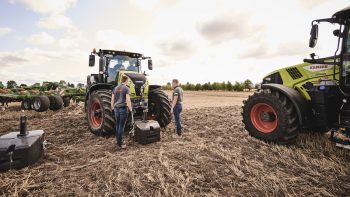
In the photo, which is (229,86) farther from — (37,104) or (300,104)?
(300,104)

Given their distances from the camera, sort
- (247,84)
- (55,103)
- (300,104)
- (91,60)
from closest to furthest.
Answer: (300,104)
(91,60)
(55,103)
(247,84)

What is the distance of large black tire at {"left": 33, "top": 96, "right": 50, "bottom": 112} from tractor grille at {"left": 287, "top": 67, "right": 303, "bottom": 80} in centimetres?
→ 1155

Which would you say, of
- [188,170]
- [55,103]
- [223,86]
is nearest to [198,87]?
[223,86]

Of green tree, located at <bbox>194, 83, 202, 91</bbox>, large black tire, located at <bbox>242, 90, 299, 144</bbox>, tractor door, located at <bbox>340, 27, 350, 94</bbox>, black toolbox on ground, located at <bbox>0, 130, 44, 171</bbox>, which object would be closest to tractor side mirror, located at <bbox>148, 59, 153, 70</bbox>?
large black tire, located at <bbox>242, 90, 299, 144</bbox>

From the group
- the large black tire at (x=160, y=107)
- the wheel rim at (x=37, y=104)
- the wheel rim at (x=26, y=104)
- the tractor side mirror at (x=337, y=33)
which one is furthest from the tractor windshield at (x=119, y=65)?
the wheel rim at (x=26, y=104)

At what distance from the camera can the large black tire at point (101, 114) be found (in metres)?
6.35

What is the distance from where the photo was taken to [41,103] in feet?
40.0

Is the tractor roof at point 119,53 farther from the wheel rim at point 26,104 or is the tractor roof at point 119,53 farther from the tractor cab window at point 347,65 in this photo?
the wheel rim at point 26,104

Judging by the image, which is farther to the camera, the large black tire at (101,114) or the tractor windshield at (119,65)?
the tractor windshield at (119,65)

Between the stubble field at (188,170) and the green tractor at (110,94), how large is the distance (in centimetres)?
91

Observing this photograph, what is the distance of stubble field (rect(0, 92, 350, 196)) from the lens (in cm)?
343

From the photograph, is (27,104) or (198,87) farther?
(198,87)

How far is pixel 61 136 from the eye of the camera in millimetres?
6805

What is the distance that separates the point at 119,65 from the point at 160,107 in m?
2.16
